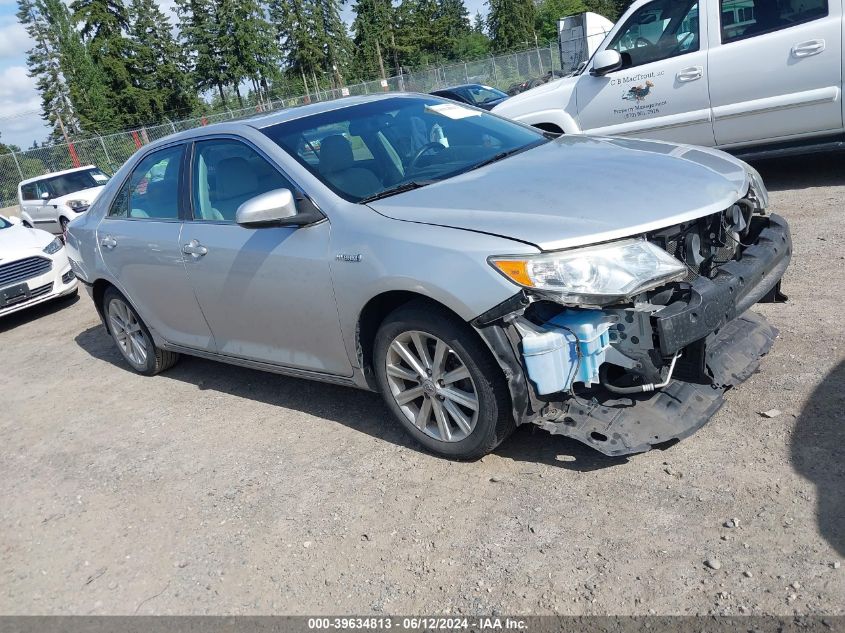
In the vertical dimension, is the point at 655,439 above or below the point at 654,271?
below

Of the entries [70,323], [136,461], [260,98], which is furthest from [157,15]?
[136,461]

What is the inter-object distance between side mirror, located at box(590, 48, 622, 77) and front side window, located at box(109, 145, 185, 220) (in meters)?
4.62

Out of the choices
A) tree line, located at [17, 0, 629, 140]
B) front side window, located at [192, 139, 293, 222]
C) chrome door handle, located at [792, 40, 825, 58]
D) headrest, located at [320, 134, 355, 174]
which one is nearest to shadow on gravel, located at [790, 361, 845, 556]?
headrest, located at [320, 134, 355, 174]

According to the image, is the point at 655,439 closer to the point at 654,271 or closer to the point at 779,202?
the point at 654,271

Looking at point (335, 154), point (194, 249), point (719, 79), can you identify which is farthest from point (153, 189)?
point (719, 79)

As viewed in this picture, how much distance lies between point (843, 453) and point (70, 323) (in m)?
7.86

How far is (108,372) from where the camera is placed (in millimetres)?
6277

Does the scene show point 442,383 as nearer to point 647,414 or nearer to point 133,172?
point 647,414

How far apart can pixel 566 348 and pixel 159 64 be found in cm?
5941

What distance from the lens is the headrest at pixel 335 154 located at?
3996mm

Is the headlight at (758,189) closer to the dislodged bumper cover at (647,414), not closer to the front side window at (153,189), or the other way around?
the dislodged bumper cover at (647,414)

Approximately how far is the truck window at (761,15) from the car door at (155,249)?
5.36 m

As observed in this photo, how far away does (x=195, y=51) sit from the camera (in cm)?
5481

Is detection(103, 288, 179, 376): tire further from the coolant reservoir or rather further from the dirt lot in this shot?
the coolant reservoir
